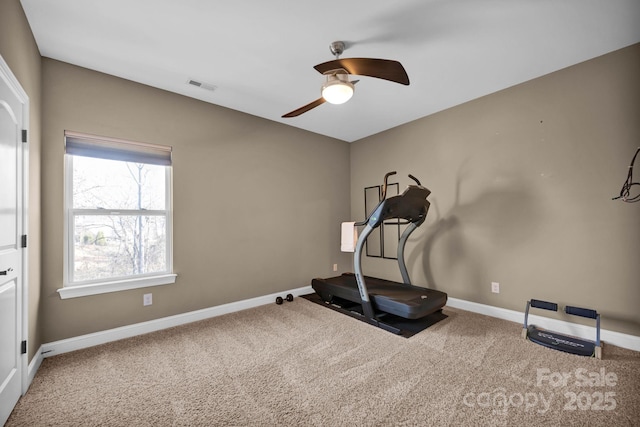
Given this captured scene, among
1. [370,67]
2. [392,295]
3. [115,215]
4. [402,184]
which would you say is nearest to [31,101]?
[115,215]

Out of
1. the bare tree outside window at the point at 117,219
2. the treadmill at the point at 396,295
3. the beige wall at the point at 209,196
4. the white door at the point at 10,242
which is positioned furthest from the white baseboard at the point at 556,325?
the white door at the point at 10,242

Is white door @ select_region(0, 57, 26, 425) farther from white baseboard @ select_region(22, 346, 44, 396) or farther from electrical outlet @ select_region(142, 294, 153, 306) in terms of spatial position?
electrical outlet @ select_region(142, 294, 153, 306)

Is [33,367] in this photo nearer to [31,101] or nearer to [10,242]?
[10,242]

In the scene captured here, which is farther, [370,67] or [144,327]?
[144,327]

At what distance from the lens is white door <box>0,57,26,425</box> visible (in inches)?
59.9

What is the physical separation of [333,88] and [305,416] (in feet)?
7.00

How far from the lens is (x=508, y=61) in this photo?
2471 millimetres

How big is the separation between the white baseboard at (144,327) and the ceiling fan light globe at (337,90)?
2.58 metres

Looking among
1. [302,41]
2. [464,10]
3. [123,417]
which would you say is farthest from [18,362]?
[464,10]

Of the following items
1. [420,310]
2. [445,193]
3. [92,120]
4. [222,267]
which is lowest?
[420,310]

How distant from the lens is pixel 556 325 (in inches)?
104

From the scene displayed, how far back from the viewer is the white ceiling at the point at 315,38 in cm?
185

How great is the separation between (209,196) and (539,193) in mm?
3491

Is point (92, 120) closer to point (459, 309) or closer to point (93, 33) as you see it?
point (93, 33)
